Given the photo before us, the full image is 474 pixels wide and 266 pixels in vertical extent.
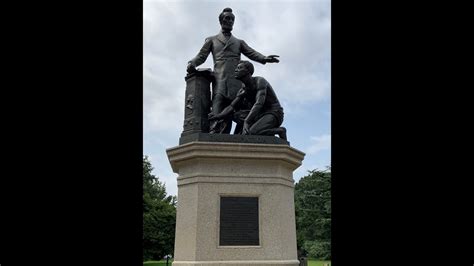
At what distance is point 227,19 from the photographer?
10.6 metres

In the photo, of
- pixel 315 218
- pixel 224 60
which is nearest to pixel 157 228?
pixel 315 218

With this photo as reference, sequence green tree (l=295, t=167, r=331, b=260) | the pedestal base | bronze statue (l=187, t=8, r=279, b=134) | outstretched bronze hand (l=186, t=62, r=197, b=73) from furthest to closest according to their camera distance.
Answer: green tree (l=295, t=167, r=331, b=260) → outstretched bronze hand (l=186, t=62, r=197, b=73) → bronze statue (l=187, t=8, r=279, b=134) → the pedestal base

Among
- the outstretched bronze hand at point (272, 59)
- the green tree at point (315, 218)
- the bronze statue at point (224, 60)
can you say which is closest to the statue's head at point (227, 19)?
the bronze statue at point (224, 60)

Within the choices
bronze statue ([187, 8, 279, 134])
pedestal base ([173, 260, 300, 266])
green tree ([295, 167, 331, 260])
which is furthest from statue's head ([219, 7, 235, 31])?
green tree ([295, 167, 331, 260])

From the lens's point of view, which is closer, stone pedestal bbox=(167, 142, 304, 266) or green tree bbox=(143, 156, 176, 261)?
stone pedestal bbox=(167, 142, 304, 266)

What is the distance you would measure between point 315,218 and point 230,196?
1462 inches

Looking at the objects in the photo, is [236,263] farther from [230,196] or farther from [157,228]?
[157,228]

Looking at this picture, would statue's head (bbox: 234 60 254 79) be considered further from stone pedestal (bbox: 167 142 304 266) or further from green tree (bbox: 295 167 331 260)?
green tree (bbox: 295 167 331 260)

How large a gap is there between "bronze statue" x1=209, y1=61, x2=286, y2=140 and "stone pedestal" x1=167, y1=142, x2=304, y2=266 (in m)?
0.66

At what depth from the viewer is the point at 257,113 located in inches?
376

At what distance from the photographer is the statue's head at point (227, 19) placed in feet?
34.6

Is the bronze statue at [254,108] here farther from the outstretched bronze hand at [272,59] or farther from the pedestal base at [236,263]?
the pedestal base at [236,263]

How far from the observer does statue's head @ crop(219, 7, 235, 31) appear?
1055 cm
